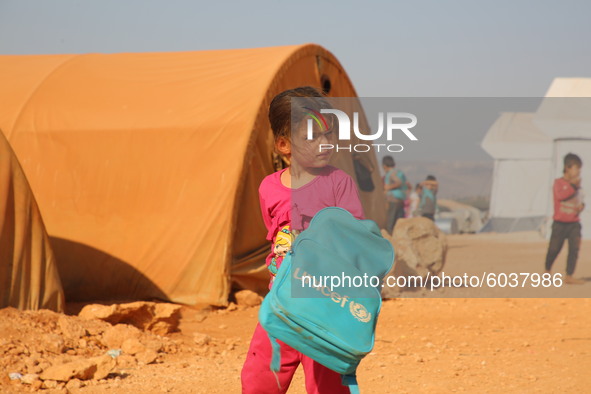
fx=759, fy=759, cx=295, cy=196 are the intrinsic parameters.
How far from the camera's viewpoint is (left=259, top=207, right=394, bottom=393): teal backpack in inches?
99.5

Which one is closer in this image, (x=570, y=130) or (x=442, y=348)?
(x=442, y=348)

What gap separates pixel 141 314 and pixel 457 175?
3.00 meters

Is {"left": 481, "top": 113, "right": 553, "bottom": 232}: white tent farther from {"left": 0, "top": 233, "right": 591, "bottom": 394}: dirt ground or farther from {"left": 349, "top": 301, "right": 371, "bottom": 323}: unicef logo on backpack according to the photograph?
{"left": 349, "top": 301, "right": 371, "bottom": 323}: unicef logo on backpack

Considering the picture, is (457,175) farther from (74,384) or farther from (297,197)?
(74,384)

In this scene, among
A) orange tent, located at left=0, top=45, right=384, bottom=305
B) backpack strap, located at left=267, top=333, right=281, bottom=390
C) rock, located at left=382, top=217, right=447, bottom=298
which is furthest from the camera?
rock, located at left=382, top=217, right=447, bottom=298

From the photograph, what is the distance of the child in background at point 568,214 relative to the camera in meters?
7.25

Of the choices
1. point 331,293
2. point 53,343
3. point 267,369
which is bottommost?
point 53,343

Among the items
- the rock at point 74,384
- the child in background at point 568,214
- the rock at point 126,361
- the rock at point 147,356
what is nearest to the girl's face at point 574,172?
the child in background at point 568,214

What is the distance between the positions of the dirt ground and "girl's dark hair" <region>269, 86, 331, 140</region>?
85.5 inches

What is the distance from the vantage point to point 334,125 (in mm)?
2848

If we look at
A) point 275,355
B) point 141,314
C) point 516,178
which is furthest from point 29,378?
point 516,178

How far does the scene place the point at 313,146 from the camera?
Result: 2828 mm

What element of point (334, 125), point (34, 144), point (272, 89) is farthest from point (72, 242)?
point (334, 125)

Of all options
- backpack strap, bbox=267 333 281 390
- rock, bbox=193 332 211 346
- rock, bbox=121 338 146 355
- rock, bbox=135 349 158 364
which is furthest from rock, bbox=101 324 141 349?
backpack strap, bbox=267 333 281 390
